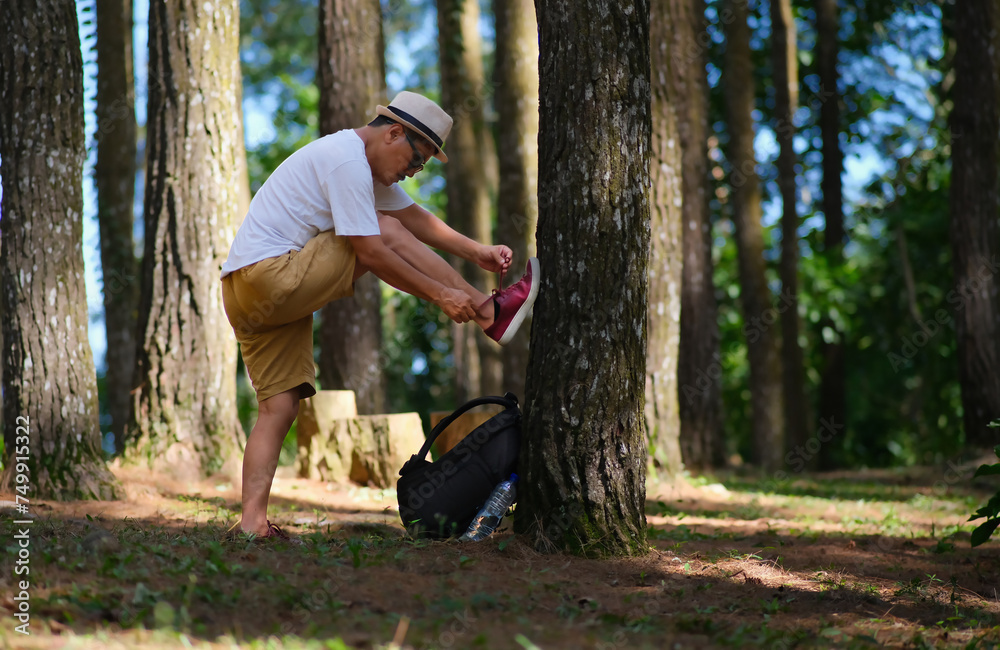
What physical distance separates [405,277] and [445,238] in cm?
58

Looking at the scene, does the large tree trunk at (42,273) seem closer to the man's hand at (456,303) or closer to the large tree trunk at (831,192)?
the man's hand at (456,303)

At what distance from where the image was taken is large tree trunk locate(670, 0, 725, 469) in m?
9.40

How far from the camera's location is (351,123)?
827 cm

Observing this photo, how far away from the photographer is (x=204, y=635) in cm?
250

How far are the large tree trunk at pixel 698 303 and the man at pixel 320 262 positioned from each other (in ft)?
19.0

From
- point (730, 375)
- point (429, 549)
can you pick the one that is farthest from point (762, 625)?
Answer: point (730, 375)

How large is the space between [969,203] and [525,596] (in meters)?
8.43

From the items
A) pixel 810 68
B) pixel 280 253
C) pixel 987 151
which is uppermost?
pixel 810 68

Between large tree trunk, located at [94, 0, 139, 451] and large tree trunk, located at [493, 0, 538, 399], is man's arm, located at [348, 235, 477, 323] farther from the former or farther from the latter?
large tree trunk, located at [94, 0, 139, 451]

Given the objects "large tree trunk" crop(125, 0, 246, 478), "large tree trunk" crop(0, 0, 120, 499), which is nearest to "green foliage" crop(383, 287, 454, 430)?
"large tree trunk" crop(125, 0, 246, 478)

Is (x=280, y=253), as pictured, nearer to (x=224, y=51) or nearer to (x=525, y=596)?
(x=525, y=596)

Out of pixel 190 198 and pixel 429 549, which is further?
pixel 190 198

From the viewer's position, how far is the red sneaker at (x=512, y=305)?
12.3 feet

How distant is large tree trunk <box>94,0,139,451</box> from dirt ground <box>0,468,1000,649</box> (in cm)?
500
